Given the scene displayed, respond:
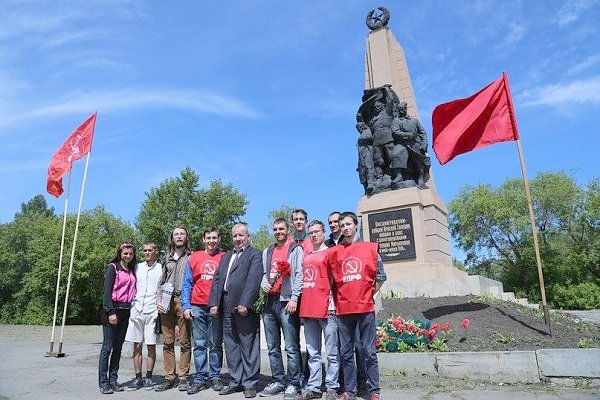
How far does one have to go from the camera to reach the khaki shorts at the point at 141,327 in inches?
225

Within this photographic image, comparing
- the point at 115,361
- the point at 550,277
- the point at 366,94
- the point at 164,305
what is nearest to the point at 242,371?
the point at 164,305

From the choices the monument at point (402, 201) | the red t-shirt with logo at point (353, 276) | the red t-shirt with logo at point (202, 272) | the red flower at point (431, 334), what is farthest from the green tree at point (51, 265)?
the red t-shirt with logo at point (353, 276)

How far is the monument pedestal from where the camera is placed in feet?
33.0

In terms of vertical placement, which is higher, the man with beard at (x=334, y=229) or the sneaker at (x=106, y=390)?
the man with beard at (x=334, y=229)

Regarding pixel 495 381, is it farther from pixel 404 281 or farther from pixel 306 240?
pixel 404 281

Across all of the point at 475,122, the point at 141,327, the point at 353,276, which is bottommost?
the point at 141,327

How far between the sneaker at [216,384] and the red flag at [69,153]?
670 centimetres

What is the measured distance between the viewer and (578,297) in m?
28.2

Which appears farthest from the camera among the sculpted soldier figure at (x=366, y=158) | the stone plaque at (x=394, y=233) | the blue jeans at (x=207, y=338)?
the sculpted soldier figure at (x=366, y=158)

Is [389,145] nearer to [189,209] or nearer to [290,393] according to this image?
[290,393]

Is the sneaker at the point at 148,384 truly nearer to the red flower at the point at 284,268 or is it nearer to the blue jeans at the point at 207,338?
the blue jeans at the point at 207,338

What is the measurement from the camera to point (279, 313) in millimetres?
5203

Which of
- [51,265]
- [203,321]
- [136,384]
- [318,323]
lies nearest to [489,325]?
[318,323]

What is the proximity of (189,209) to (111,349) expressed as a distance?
28.1 m
